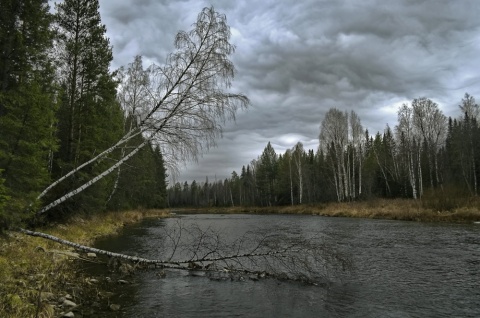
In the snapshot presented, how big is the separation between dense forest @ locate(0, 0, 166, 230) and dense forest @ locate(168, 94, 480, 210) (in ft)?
31.4

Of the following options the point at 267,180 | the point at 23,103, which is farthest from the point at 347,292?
the point at 267,180

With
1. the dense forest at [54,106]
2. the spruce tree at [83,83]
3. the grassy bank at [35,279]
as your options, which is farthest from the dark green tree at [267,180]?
the grassy bank at [35,279]

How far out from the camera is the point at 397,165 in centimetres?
5919

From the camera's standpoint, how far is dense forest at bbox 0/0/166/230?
1086cm

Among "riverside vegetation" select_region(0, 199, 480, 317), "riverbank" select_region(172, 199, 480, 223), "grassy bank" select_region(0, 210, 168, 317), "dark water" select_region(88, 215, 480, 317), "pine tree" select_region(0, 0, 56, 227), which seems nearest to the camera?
"grassy bank" select_region(0, 210, 168, 317)

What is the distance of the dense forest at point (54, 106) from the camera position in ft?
35.6

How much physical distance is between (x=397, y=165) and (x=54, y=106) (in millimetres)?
57605

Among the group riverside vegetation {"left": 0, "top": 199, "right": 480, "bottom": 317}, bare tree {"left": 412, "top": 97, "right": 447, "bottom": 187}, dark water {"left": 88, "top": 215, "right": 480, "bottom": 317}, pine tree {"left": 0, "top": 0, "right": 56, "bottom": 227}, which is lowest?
dark water {"left": 88, "top": 215, "right": 480, "bottom": 317}

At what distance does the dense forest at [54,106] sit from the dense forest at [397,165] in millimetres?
9557

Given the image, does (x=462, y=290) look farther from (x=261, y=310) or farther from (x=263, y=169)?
(x=263, y=169)

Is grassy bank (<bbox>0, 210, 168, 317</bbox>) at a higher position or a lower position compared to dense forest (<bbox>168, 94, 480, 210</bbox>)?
lower

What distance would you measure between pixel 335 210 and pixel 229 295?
1345 inches

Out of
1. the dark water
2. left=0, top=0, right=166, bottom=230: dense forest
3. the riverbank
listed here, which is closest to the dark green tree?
the riverbank

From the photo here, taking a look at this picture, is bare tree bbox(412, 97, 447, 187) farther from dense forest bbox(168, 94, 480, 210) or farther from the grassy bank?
the grassy bank
